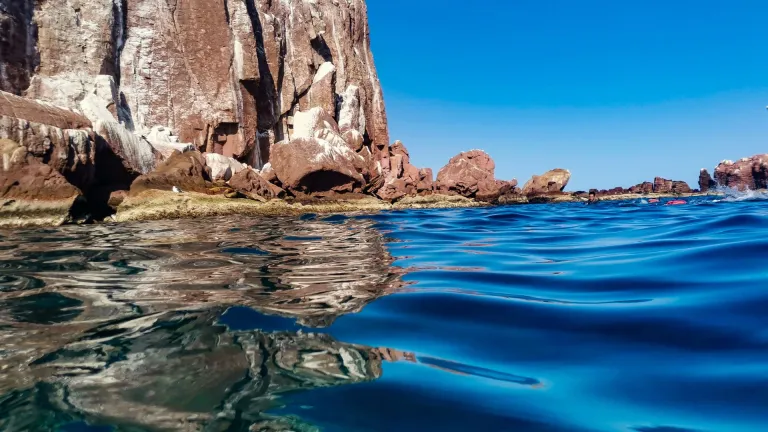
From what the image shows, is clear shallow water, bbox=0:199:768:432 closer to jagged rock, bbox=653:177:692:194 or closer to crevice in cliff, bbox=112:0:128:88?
crevice in cliff, bbox=112:0:128:88

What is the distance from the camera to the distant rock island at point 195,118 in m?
12.1

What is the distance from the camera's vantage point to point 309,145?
2117 cm

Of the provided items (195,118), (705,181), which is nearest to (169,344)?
(195,118)

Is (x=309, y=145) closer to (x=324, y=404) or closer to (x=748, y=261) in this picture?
(x=748, y=261)

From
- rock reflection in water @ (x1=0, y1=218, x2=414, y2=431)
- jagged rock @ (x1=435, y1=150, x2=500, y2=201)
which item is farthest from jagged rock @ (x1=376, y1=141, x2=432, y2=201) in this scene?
rock reflection in water @ (x1=0, y1=218, x2=414, y2=431)

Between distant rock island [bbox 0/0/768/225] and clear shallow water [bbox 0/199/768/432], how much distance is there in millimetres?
9225

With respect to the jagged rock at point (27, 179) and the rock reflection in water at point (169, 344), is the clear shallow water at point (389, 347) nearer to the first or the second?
the rock reflection in water at point (169, 344)

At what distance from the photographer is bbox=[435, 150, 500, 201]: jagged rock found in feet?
104

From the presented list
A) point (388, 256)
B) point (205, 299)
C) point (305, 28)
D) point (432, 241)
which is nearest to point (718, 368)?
point (205, 299)

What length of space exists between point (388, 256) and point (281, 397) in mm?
3298

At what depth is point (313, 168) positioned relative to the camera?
66.5ft

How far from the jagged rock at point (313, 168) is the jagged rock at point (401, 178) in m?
3.83

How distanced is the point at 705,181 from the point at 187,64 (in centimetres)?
7481

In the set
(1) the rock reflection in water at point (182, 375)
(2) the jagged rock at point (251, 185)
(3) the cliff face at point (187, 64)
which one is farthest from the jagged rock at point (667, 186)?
(1) the rock reflection in water at point (182, 375)
